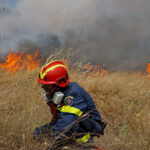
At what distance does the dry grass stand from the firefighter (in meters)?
0.25

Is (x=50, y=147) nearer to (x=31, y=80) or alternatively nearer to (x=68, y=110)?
(x=68, y=110)

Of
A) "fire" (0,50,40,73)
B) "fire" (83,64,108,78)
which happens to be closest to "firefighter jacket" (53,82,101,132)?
"fire" (83,64,108,78)

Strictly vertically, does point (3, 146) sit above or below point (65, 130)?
below

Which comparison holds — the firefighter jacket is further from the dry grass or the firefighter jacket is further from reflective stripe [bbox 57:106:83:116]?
the dry grass

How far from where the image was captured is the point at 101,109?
3969mm

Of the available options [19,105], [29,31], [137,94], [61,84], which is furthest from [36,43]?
[61,84]

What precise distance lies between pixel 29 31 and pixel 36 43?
172 centimetres

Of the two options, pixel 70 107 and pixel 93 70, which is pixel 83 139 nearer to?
pixel 70 107

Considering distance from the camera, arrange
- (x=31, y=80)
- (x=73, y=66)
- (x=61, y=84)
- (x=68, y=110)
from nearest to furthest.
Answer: (x=68, y=110) → (x=61, y=84) → (x=31, y=80) → (x=73, y=66)

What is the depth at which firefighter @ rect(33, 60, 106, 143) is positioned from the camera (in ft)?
5.44

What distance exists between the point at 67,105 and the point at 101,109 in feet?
7.85

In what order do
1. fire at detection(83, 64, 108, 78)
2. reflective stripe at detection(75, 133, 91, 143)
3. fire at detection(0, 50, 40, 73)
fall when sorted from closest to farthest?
1. reflective stripe at detection(75, 133, 91, 143)
2. fire at detection(83, 64, 108, 78)
3. fire at detection(0, 50, 40, 73)

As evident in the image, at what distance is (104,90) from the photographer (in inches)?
171

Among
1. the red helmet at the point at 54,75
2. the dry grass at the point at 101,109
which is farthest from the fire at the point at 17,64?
the red helmet at the point at 54,75
